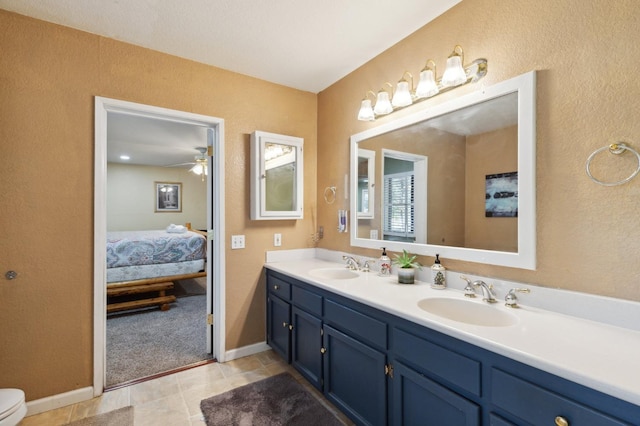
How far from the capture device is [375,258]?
228 cm

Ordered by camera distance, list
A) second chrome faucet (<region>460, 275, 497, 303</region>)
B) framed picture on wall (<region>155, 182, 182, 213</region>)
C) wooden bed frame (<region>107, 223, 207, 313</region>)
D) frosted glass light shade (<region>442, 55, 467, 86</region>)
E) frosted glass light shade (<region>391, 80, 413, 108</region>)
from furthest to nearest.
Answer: framed picture on wall (<region>155, 182, 182, 213</region>) → wooden bed frame (<region>107, 223, 207, 313</region>) → frosted glass light shade (<region>391, 80, 413, 108</region>) → frosted glass light shade (<region>442, 55, 467, 86</region>) → second chrome faucet (<region>460, 275, 497, 303</region>)

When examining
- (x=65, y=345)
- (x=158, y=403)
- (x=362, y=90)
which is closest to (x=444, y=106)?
(x=362, y=90)

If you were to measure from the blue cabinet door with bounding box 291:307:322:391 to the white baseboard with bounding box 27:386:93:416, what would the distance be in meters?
1.41

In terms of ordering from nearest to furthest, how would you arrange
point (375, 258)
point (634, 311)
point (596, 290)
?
1. point (634, 311)
2. point (596, 290)
3. point (375, 258)

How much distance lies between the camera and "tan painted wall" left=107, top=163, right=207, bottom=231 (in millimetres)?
6570

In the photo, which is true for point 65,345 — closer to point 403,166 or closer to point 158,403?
point 158,403

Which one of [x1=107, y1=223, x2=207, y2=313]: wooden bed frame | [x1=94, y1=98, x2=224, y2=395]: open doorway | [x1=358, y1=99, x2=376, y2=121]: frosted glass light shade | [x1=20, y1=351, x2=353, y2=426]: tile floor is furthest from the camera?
[x1=107, y1=223, x2=207, y2=313]: wooden bed frame

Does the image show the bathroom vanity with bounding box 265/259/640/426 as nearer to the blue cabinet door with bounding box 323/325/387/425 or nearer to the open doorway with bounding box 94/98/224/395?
the blue cabinet door with bounding box 323/325/387/425

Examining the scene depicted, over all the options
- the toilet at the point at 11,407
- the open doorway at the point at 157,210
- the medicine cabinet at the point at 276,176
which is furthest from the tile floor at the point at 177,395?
the medicine cabinet at the point at 276,176

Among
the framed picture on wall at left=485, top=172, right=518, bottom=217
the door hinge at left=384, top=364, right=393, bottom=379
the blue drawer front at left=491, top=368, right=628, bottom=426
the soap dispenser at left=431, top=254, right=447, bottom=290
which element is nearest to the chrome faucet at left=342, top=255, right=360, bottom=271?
the soap dispenser at left=431, top=254, right=447, bottom=290

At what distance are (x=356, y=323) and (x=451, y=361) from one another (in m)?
0.56

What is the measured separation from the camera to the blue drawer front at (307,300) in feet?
6.27

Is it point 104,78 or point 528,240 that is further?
point 104,78

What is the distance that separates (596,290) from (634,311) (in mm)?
122
